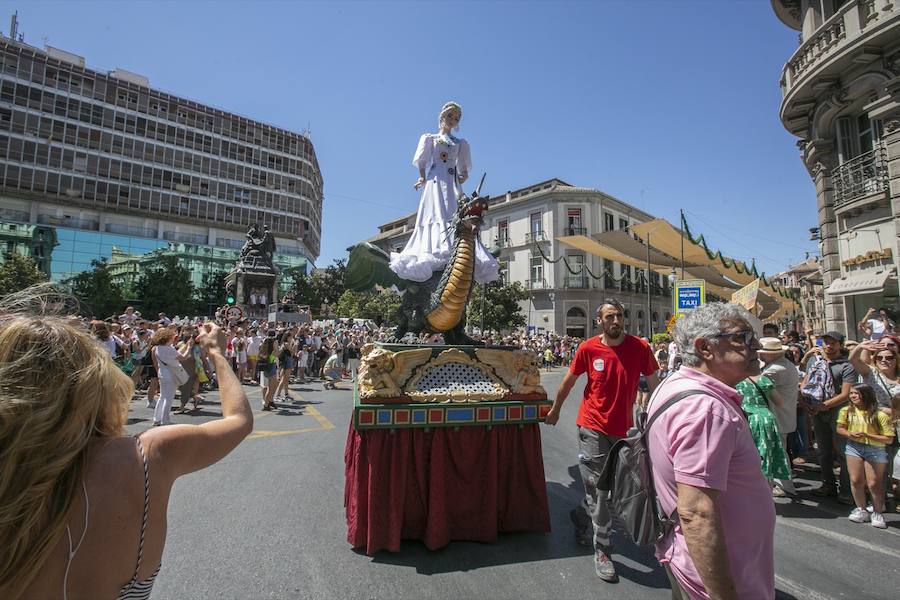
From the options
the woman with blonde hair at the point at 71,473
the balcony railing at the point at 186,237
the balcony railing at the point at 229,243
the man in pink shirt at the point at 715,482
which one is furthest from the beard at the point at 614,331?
the balcony railing at the point at 229,243

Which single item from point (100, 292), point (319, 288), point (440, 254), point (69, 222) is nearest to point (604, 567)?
point (440, 254)

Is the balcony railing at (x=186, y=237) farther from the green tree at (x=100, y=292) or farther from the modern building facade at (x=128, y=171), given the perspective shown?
the green tree at (x=100, y=292)

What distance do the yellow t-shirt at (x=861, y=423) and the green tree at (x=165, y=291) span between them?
1725 inches

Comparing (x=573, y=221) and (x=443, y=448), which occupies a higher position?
(x=573, y=221)

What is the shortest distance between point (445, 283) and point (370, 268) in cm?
136

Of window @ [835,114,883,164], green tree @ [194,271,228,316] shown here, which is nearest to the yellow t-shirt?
window @ [835,114,883,164]

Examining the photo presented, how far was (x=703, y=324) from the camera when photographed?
176 centimetres

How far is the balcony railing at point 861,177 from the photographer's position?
1011 centimetres

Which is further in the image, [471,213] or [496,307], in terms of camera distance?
[496,307]

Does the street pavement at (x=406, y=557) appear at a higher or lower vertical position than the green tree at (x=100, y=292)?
lower

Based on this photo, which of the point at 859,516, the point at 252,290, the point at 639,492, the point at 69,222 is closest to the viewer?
the point at 639,492

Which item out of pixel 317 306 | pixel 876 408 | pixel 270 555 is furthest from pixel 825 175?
pixel 317 306

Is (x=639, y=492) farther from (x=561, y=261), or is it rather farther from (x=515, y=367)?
(x=561, y=261)

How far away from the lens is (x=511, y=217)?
1542 inches
